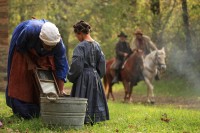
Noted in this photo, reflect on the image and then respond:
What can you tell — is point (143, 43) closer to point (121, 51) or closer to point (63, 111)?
point (121, 51)

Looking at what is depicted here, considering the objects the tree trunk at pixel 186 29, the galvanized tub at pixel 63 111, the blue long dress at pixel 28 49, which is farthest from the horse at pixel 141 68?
the galvanized tub at pixel 63 111

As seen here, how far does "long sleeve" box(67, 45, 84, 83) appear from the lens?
8320mm

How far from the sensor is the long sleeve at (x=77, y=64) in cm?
832

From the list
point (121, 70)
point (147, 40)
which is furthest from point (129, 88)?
point (147, 40)

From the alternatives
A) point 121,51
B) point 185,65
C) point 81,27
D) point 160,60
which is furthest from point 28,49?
point 185,65

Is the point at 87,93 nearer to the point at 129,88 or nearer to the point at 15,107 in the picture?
the point at 15,107

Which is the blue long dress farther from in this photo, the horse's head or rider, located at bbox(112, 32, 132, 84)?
rider, located at bbox(112, 32, 132, 84)

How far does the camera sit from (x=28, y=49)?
8.30 m

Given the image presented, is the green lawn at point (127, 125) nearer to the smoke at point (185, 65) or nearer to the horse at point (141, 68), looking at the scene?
the horse at point (141, 68)

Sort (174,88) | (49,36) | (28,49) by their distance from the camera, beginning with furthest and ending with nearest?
(174,88), (28,49), (49,36)

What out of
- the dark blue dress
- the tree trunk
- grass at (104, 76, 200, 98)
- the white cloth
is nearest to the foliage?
the tree trunk

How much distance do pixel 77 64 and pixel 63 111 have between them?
A: 1.20 m

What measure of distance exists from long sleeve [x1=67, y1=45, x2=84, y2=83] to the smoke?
16260mm

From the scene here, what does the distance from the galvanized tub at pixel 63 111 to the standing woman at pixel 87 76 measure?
2.90ft
